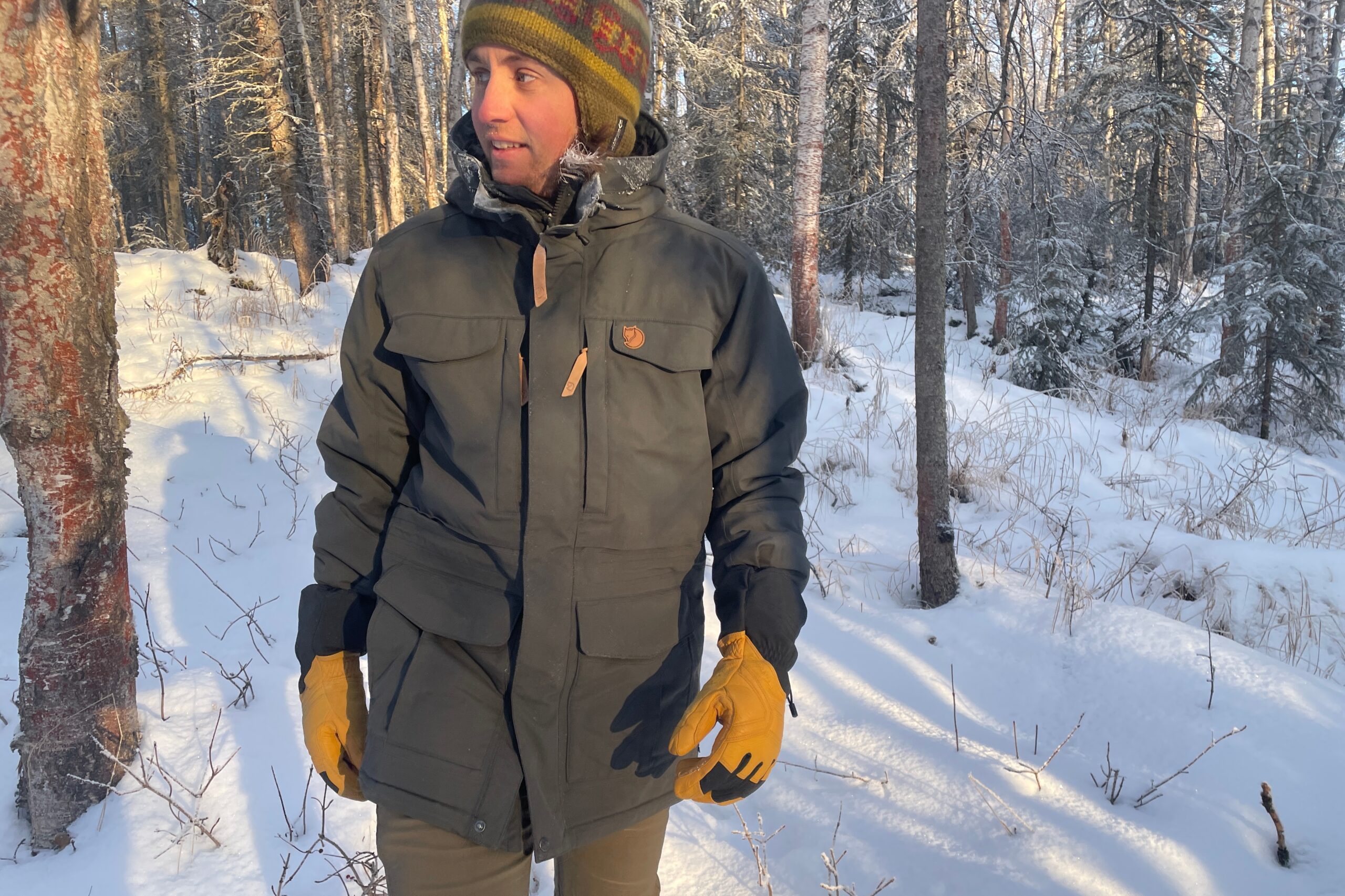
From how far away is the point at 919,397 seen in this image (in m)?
3.91

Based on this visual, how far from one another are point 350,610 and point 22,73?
2123 mm

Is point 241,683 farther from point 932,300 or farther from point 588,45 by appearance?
point 932,300

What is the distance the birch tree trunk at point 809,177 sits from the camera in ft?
26.2

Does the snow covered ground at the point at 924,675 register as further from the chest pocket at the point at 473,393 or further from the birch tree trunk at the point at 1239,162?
the birch tree trunk at the point at 1239,162

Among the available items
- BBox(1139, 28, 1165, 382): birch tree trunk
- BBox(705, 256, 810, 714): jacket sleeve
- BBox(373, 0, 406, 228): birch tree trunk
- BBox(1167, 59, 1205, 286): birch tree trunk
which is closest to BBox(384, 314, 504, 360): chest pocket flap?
BBox(705, 256, 810, 714): jacket sleeve

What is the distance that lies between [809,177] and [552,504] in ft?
25.3

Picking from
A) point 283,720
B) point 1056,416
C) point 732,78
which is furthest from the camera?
point 732,78

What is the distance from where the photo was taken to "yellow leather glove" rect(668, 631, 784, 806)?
1.34 m

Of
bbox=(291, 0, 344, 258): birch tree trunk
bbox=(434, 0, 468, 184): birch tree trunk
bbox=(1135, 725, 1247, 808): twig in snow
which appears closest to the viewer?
bbox=(1135, 725, 1247, 808): twig in snow

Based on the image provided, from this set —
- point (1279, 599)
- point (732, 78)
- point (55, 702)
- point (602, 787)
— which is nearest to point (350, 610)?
point (602, 787)

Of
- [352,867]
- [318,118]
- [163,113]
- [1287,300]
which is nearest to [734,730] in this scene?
[352,867]

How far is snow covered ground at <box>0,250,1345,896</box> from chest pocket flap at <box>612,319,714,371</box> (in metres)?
1.50

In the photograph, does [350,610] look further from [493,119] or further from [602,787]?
[493,119]

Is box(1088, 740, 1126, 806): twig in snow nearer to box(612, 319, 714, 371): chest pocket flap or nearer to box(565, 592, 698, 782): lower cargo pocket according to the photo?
box(565, 592, 698, 782): lower cargo pocket
